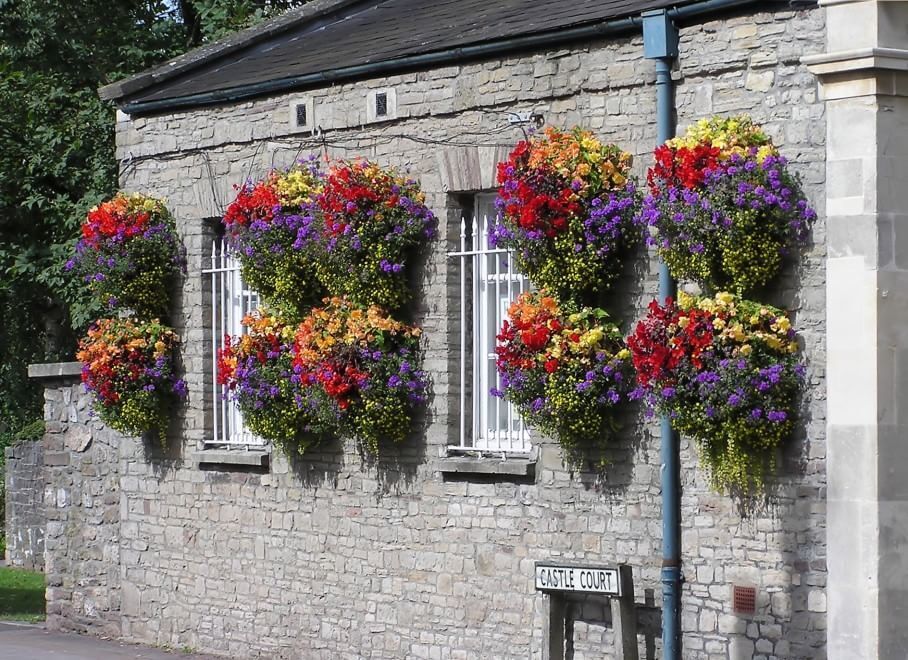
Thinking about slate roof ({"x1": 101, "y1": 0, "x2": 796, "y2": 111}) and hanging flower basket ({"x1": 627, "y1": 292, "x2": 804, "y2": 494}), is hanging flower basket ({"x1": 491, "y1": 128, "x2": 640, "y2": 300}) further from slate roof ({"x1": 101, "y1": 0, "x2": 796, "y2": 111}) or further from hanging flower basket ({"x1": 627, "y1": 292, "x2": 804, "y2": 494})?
slate roof ({"x1": 101, "y1": 0, "x2": 796, "y2": 111})

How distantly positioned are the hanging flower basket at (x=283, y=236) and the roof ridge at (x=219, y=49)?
2273mm

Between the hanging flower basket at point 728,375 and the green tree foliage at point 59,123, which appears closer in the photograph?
the hanging flower basket at point 728,375

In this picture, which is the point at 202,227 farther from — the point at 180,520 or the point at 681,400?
the point at 681,400

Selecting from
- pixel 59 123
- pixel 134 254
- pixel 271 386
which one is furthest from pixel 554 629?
pixel 59 123

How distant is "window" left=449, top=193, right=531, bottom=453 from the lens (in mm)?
13062

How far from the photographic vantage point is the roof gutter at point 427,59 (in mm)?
11375

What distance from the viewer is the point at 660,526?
38.3 feet

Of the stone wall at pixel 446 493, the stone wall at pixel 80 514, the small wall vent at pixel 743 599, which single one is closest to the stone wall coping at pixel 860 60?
the stone wall at pixel 446 493

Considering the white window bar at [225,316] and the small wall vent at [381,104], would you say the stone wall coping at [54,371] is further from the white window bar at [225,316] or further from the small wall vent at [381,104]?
the small wall vent at [381,104]

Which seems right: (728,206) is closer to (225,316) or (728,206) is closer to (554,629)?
(554,629)

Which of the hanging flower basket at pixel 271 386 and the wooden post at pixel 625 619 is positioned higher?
the hanging flower basket at pixel 271 386

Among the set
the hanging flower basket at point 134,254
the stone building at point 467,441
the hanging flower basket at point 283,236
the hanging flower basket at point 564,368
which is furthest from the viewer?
A: the hanging flower basket at point 134,254

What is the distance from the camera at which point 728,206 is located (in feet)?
35.2

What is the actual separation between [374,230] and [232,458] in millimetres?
2843
